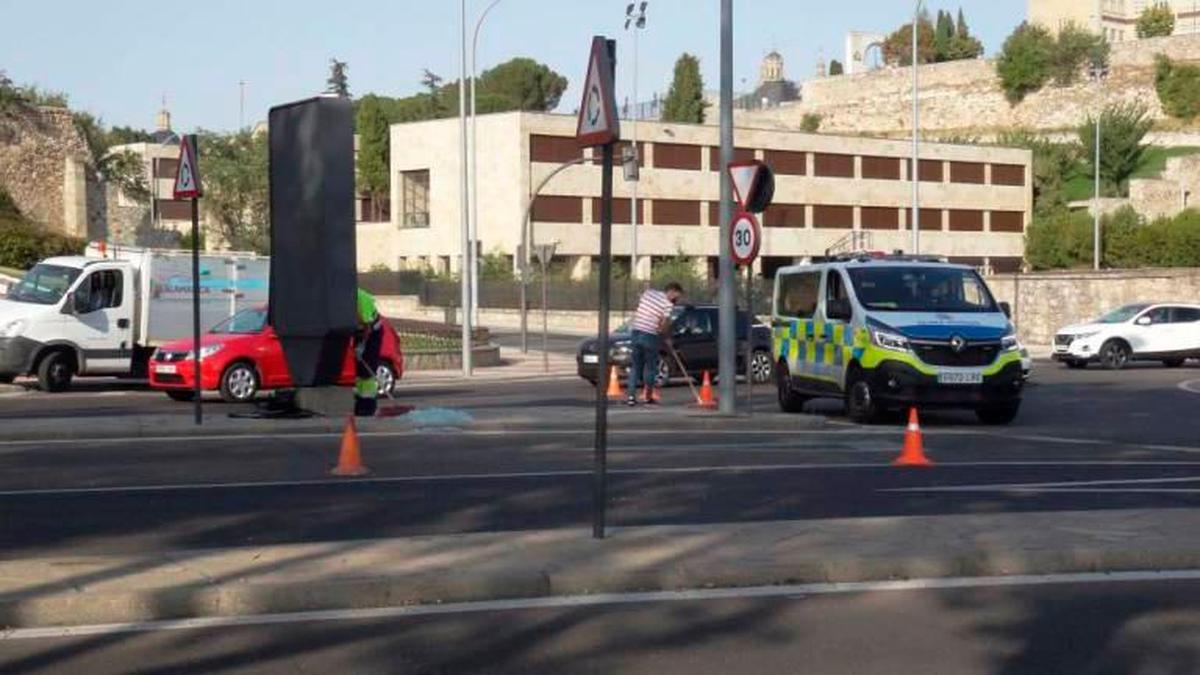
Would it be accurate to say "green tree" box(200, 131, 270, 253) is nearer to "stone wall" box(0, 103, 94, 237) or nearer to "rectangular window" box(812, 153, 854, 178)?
"stone wall" box(0, 103, 94, 237)

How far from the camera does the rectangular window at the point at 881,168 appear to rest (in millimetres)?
80000

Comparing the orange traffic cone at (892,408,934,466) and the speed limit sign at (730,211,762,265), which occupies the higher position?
the speed limit sign at (730,211,762,265)

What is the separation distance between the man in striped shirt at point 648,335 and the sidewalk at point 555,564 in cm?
1236

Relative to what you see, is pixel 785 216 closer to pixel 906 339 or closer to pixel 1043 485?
pixel 906 339

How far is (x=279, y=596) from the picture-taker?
344 inches

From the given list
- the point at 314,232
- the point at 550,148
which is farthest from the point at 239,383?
the point at 550,148

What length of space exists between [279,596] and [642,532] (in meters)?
2.78

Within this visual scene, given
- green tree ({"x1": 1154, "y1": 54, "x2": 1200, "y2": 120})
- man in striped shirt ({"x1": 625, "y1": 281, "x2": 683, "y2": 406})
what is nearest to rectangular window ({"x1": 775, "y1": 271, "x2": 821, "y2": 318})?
man in striped shirt ({"x1": 625, "y1": 281, "x2": 683, "y2": 406})

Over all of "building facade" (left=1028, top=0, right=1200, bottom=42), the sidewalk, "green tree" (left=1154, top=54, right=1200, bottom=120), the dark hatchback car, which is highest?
"building facade" (left=1028, top=0, right=1200, bottom=42)

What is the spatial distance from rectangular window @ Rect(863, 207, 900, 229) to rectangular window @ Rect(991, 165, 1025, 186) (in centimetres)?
611

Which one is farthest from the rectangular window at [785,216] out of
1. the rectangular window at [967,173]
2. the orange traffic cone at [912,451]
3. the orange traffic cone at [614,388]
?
the orange traffic cone at [912,451]

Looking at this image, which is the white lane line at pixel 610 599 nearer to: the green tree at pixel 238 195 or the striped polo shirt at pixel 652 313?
the striped polo shirt at pixel 652 313

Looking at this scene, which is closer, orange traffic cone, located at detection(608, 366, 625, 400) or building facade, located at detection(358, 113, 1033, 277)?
orange traffic cone, located at detection(608, 366, 625, 400)

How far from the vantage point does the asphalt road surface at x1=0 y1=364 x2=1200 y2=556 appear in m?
11.7
